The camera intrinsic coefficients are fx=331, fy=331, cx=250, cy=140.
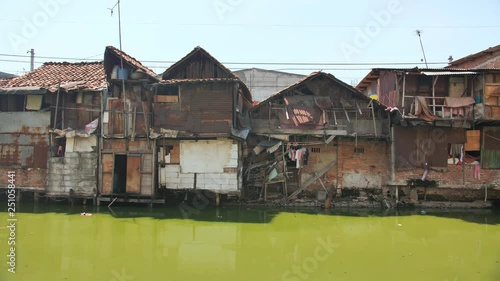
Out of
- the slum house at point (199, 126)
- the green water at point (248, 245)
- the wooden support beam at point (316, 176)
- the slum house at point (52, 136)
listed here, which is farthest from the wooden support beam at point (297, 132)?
the slum house at point (52, 136)

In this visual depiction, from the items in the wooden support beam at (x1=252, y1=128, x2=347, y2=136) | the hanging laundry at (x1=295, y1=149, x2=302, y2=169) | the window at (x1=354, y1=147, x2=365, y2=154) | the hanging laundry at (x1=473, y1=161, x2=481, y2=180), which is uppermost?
the wooden support beam at (x1=252, y1=128, x2=347, y2=136)

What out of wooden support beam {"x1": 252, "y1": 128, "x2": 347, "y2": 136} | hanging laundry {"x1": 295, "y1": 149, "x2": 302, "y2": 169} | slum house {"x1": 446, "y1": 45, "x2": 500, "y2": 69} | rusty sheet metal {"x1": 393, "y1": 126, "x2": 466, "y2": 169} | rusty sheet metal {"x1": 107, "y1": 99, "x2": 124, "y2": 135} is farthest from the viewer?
slum house {"x1": 446, "y1": 45, "x2": 500, "y2": 69}

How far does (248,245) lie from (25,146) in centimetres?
1139

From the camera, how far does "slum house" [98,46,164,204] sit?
553 inches

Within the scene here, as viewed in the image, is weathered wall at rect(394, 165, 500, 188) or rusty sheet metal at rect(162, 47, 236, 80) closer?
rusty sheet metal at rect(162, 47, 236, 80)

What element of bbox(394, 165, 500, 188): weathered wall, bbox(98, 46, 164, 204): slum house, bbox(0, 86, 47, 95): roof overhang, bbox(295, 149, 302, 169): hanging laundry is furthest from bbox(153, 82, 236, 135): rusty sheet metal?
bbox(394, 165, 500, 188): weathered wall

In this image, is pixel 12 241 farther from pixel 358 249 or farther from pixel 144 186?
pixel 358 249

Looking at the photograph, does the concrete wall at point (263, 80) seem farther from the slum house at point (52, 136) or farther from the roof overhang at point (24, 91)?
the roof overhang at point (24, 91)

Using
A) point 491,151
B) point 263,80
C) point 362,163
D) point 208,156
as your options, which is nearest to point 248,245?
point 208,156

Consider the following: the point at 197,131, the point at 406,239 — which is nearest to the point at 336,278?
the point at 406,239

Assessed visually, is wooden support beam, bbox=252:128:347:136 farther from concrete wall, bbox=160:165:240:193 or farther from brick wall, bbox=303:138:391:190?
concrete wall, bbox=160:165:240:193

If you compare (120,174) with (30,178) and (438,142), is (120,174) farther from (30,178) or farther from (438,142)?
(438,142)

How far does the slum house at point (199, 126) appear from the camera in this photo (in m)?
13.6

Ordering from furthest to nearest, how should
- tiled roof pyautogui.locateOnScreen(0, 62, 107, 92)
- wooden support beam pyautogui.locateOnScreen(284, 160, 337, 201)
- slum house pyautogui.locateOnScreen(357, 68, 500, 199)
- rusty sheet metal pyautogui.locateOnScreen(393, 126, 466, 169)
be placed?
wooden support beam pyautogui.locateOnScreen(284, 160, 337, 201)
rusty sheet metal pyautogui.locateOnScreen(393, 126, 466, 169)
slum house pyautogui.locateOnScreen(357, 68, 500, 199)
tiled roof pyautogui.locateOnScreen(0, 62, 107, 92)
